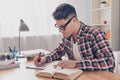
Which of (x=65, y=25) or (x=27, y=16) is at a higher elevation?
(x=27, y=16)

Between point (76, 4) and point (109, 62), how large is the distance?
2.65 metres

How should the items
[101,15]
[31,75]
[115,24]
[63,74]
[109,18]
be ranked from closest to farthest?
[63,74] < [31,75] < [115,24] < [109,18] < [101,15]

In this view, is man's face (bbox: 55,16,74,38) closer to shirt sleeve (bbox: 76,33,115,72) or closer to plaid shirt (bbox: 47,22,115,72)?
plaid shirt (bbox: 47,22,115,72)

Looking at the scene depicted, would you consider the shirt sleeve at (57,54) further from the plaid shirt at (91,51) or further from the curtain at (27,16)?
the curtain at (27,16)

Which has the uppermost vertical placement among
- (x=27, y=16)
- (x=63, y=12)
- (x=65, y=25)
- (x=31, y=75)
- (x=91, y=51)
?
(x=27, y=16)

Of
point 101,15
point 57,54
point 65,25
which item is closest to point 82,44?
point 65,25

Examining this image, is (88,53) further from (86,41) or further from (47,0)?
(47,0)

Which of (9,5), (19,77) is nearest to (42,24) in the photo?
(9,5)

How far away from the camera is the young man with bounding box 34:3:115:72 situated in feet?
4.70

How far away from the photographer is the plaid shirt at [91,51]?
1430 mm

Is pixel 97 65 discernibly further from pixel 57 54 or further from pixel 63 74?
pixel 57 54

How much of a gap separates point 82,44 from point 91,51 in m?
0.10

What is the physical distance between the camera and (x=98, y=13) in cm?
382

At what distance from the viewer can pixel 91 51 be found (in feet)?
5.24
